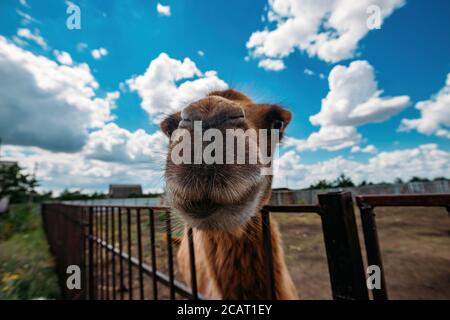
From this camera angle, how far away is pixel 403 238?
8.97m

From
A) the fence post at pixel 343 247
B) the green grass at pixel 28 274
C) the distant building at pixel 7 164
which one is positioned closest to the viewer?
the fence post at pixel 343 247

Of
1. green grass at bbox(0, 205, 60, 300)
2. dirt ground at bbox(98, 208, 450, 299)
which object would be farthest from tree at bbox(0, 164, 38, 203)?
dirt ground at bbox(98, 208, 450, 299)

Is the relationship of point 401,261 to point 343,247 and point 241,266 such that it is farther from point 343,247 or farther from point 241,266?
point 343,247

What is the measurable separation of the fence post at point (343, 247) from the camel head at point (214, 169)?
0.46 meters

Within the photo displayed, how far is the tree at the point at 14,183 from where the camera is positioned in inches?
1174

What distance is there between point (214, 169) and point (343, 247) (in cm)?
78

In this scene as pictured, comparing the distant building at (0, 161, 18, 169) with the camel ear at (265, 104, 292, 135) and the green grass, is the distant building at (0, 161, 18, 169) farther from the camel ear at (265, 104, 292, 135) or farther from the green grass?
the camel ear at (265, 104, 292, 135)

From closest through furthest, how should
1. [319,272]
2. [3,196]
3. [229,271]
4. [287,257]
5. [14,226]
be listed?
[229,271]
[319,272]
[287,257]
[14,226]
[3,196]

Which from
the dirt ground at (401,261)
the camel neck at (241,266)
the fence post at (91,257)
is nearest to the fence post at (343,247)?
the camel neck at (241,266)

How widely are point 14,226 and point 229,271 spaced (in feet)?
75.7

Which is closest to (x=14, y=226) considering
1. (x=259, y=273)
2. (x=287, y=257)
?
(x=287, y=257)

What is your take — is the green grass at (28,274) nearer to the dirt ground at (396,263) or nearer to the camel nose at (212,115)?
the dirt ground at (396,263)
